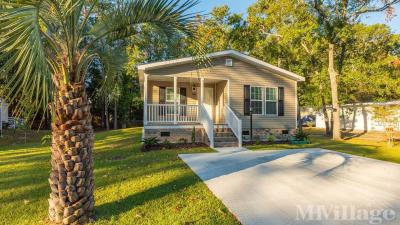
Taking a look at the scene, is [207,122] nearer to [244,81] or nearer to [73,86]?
[244,81]

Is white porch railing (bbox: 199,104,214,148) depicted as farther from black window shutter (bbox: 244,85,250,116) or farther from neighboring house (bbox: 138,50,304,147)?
black window shutter (bbox: 244,85,250,116)

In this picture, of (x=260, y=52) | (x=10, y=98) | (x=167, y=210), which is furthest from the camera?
(x=260, y=52)

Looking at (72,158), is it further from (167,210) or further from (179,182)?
(179,182)

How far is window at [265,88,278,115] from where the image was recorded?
1446 cm

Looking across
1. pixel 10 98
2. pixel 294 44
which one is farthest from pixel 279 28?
pixel 10 98

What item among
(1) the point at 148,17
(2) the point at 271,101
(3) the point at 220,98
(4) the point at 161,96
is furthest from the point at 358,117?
(1) the point at 148,17

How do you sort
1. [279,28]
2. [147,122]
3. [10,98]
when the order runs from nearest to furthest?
[10,98]
[147,122]
[279,28]

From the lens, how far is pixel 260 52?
2117cm

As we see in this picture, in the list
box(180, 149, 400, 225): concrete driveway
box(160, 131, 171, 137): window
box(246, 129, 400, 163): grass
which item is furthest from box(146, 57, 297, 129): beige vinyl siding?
box(180, 149, 400, 225): concrete driveway

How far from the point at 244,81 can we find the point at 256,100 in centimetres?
122

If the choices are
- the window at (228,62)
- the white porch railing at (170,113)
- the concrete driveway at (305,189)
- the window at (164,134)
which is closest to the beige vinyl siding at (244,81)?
the window at (228,62)

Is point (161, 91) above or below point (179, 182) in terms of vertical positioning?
above

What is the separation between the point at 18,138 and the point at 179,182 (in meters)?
16.8

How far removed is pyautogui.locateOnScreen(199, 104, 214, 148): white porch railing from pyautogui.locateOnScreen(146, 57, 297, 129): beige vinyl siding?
1807 millimetres
